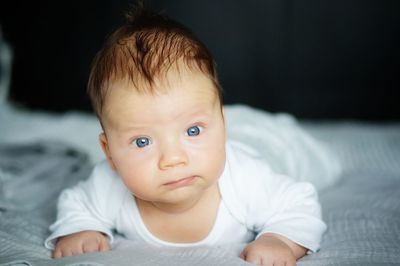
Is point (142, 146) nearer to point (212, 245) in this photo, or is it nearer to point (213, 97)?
point (213, 97)

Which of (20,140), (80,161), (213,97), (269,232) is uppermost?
(213,97)

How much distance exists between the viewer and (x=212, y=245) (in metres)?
1.08

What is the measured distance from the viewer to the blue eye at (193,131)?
944 millimetres

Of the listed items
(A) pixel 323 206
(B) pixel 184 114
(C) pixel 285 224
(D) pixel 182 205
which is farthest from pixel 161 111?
(A) pixel 323 206

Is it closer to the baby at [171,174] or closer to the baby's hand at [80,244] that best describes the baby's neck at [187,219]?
the baby at [171,174]

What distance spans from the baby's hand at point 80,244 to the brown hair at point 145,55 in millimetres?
260

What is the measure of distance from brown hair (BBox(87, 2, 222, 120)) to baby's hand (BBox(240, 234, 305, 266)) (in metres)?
0.30

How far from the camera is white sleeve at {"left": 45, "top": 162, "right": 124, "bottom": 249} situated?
3.64 feet

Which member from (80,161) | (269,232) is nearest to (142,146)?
(269,232)

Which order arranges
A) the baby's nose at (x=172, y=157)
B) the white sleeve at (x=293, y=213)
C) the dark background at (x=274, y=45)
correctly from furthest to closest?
1. the dark background at (x=274, y=45)
2. the white sleeve at (x=293, y=213)
3. the baby's nose at (x=172, y=157)

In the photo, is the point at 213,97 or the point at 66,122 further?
the point at 66,122

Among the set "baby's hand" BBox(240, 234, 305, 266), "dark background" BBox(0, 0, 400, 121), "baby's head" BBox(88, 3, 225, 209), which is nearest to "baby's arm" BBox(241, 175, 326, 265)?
"baby's hand" BBox(240, 234, 305, 266)

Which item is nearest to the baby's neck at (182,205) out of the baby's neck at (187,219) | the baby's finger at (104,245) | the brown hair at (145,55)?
the baby's neck at (187,219)

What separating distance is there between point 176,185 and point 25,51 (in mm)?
2072
